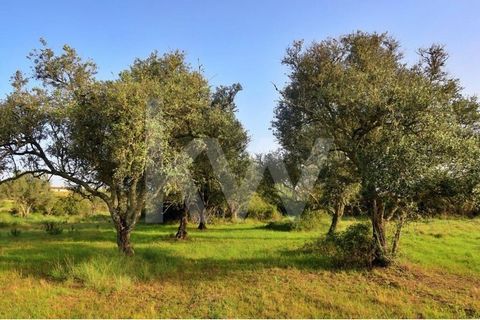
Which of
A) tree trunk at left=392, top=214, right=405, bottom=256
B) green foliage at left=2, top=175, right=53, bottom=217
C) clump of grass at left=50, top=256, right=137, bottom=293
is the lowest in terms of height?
clump of grass at left=50, top=256, right=137, bottom=293

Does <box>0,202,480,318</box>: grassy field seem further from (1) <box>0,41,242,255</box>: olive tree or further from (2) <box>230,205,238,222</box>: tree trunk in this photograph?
(2) <box>230,205,238,222</box>: tree trunk

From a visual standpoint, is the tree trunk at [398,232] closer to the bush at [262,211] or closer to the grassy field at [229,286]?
the grassy field at [229,286]

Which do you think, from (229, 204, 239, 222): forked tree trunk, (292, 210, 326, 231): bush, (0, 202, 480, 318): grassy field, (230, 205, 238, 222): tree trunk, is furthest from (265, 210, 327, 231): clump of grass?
(0, 202, 480, 318): grassy field

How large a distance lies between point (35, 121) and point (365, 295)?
15510mm

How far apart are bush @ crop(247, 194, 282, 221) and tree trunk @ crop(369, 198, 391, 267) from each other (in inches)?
1436

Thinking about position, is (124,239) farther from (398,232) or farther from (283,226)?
(283,226)

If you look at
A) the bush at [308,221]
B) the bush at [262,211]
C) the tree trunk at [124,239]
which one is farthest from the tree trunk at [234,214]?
the tree trunk at [124,239]

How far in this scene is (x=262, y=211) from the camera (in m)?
56.4

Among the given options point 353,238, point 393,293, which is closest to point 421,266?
point 353,238

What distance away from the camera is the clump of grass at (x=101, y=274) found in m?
13.8

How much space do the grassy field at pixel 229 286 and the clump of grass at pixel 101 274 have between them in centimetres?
4

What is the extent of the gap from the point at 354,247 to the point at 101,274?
34.6ft

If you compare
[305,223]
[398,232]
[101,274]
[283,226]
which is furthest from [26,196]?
[398,232]

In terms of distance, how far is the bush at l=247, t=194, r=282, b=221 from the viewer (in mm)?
54469
